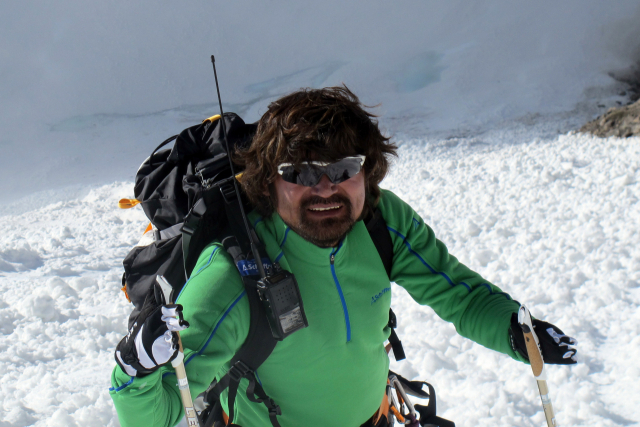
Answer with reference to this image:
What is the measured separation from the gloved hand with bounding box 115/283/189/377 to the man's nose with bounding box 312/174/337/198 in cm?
63

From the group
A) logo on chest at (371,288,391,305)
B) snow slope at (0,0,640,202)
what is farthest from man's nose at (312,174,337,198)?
snow slope at (0,0,640,202)

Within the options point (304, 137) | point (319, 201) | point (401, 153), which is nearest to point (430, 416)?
point (319, 201)

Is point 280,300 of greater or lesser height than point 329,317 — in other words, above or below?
above

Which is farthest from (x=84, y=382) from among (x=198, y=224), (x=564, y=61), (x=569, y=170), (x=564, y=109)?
(x=564, y=61)

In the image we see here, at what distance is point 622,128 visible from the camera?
6645 millimetres

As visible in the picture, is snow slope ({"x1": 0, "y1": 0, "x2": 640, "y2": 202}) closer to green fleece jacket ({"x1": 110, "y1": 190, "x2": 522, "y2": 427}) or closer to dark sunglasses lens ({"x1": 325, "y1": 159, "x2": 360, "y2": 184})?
green fleece jacket ({"x1": 110, "y1": 190, "x2": 522, "y2": 427})

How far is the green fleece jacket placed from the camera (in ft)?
4.83

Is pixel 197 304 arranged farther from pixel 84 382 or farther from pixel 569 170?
pixel 569 170

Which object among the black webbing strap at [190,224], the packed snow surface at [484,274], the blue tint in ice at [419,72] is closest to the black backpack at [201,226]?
the black webbing strap at [190,224]

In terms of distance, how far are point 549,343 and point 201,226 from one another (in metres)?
1.25

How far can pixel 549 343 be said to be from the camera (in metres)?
1.73

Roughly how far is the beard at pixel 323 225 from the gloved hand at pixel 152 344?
56 cm

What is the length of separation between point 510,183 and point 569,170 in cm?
71

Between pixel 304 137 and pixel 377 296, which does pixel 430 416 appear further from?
pixel 304 137
